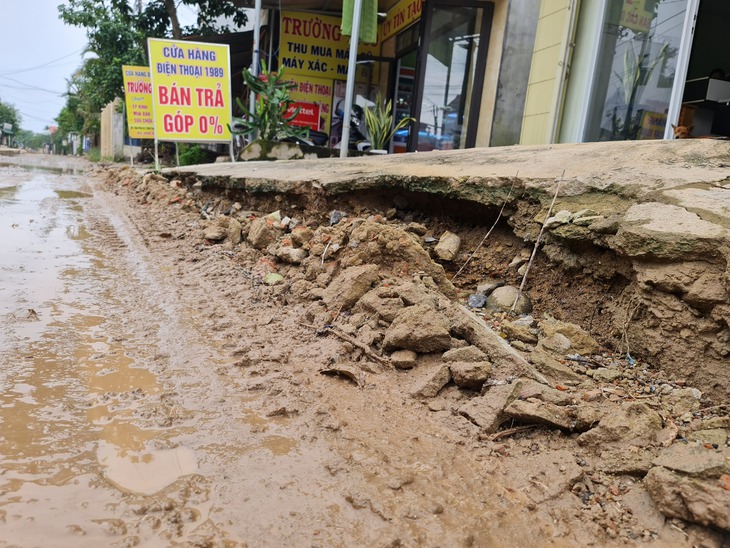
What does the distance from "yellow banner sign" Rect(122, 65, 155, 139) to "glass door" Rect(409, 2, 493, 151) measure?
6864 mm

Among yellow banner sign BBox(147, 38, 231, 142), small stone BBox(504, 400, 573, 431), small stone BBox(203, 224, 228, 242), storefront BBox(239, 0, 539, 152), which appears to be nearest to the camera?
small stone BBox(504, 400, 573, 431)

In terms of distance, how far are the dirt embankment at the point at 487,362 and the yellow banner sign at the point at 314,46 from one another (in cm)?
848

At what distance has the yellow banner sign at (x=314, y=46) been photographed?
11.4 m

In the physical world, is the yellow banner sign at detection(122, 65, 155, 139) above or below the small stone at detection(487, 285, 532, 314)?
above

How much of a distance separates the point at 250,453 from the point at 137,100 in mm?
12598

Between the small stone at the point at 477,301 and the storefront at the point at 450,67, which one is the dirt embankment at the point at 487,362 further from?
the storefront at the point at 450,67

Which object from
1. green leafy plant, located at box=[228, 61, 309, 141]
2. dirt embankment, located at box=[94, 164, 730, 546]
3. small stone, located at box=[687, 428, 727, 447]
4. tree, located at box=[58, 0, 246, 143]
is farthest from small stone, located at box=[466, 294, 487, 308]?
tree, located at box=[58, 0, 246, 143]

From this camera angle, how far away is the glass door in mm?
8297

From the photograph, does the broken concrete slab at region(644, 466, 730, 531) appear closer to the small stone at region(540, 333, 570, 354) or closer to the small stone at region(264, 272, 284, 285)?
the small stone at region(540, 333, 570, 354)

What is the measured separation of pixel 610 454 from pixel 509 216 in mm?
1783

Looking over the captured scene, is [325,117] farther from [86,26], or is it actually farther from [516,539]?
[516,539]

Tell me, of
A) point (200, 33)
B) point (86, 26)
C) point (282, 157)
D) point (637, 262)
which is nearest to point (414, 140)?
point (282, 157)

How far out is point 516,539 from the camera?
1474 mm

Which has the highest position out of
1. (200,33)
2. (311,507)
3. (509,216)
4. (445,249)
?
(200,33)
